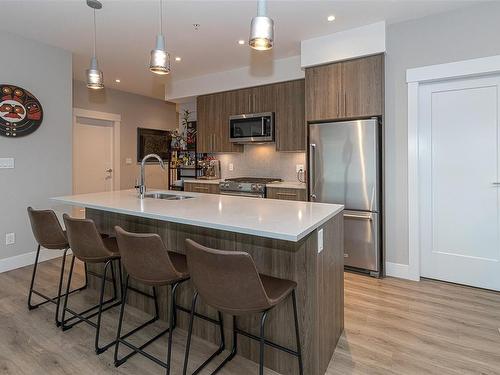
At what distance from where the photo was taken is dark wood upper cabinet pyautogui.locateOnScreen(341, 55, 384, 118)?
10.7 feet

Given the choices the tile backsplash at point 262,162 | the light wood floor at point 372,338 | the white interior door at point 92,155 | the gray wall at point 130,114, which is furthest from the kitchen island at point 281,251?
the gray wall at point 130,114

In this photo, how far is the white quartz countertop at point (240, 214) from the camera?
150 cm

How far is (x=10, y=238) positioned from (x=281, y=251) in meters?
3.47

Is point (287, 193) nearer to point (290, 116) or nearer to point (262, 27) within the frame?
point (290, 116)

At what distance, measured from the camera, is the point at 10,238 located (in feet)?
11.7

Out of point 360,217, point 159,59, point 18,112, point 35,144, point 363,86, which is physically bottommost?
point 360,217

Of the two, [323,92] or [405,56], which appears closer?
[405,56]

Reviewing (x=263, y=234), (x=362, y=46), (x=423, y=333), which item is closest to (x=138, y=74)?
(x=362, y=46)

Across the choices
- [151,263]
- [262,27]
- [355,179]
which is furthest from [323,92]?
[151,263]

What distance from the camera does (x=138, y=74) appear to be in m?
5.05

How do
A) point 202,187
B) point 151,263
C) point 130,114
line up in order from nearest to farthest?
point 151,263 → point 202,187 → point 130,114

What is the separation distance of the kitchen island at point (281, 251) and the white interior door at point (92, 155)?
374cm

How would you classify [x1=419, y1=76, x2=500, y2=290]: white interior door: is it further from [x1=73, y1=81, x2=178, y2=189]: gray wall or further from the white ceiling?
[x1=73, y1=81, x2=178, y2=189]: gray wall

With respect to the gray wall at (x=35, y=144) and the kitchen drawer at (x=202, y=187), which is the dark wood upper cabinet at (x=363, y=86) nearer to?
the kitchen drawer at (x=202, y=187)
